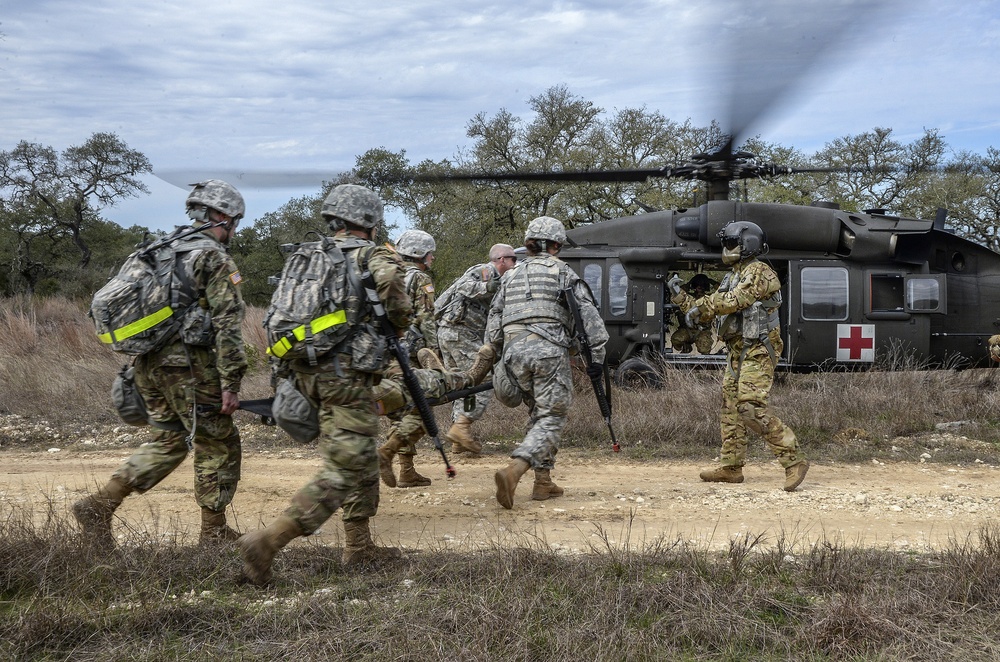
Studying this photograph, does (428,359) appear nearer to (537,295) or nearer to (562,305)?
(537,295)

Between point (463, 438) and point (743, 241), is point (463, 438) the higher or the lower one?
the lower one

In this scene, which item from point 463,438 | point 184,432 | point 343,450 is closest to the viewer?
point 343,450

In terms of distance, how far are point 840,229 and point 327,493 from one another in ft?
28.9

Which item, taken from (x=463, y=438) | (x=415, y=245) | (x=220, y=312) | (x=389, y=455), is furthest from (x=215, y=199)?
(x=463, y=438)

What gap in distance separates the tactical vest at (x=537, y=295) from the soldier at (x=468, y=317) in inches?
61.2

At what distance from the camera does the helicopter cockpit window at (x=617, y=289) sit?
38.1ft

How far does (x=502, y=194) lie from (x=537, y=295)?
1781 cm

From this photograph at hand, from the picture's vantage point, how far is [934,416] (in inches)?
360

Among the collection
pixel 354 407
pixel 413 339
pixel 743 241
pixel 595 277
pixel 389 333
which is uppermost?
pixel 743 241

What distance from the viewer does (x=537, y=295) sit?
6.38 metres

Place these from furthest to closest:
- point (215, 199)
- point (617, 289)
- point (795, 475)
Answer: point (617, 289) → point (795, 475) → point (215, 199)

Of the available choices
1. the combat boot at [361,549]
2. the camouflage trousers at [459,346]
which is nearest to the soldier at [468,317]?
the camouflage trousers at [459,346]

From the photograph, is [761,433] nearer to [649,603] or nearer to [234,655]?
[649,603]

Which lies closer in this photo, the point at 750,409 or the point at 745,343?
the point at 750,409
